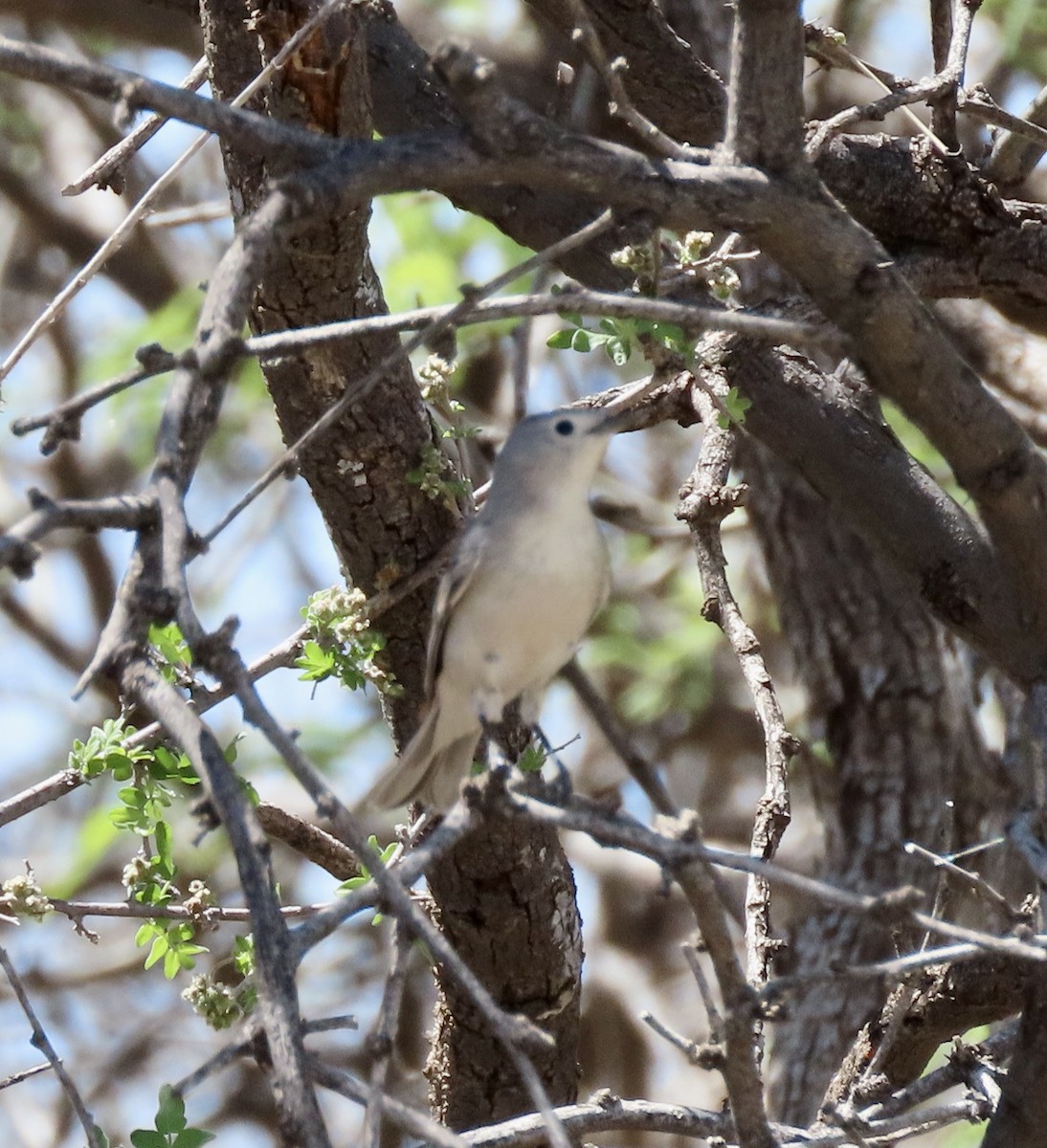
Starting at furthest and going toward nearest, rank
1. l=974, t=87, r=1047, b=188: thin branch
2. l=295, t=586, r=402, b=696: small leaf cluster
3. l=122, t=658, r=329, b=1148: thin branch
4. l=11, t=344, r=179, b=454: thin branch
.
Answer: l=974, t=87, r=1047, b=188: thin branch
l=295, t=586, r=402, b=696: small leaf cluster
l=11, t=344, r=179, b=454: thin branch
l=122, t=658, r=329, b=1148: thin branch

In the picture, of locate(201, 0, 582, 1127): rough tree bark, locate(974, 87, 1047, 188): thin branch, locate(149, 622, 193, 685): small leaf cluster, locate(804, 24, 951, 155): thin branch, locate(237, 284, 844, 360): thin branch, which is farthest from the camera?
locate(974, 87, 1047, 188): thin branch

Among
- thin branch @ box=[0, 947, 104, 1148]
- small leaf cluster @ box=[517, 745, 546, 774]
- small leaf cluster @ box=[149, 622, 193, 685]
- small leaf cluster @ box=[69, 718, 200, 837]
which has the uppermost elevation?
small leaf cluster @ box=[149, 622, 193, 685]

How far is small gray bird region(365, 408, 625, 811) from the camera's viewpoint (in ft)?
9.72

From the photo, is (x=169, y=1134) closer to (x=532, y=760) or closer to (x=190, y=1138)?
(x=190, y=1138)

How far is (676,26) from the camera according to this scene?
589 centimetres

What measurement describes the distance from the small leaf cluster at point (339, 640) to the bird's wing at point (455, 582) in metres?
0.16

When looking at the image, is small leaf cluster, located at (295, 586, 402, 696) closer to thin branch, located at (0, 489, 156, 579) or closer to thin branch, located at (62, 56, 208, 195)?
thin branch, located at (62, 56, 208, 195)

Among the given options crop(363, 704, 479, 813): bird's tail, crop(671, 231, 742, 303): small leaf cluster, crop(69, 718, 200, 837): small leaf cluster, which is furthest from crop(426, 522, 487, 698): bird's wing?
crop(671, 231, 742, 303): small leaf cluster

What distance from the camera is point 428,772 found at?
336 cm

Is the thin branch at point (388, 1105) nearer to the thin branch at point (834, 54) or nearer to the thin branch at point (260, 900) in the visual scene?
the thin branch at point (260, 900)

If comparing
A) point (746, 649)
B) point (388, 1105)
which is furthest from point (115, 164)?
point (388, 1105)

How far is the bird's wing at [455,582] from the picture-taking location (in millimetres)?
3029

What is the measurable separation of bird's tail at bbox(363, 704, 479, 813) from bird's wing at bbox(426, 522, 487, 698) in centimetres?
14

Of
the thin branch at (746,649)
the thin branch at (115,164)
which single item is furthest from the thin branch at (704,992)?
the thin branch at (115,164)
